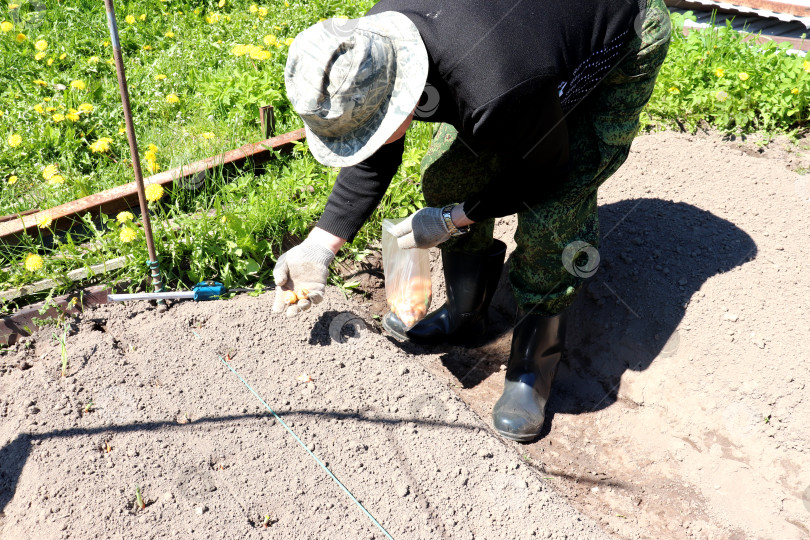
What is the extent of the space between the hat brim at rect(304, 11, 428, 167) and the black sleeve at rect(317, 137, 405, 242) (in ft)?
1.28

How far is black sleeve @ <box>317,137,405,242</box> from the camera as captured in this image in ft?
6.64

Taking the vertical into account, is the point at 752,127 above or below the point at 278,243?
above

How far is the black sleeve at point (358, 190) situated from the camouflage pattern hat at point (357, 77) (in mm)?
396

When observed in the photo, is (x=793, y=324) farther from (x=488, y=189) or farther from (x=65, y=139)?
(x=65, y=139)

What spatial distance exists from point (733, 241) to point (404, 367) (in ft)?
4.95

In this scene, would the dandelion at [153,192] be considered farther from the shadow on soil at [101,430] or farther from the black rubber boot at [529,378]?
the black rubber boot at [529,378]

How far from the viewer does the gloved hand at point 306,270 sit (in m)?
2.11

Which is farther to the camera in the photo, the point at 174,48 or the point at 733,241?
the point at 174,48

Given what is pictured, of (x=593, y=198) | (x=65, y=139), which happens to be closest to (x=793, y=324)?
(x=593, y=198)

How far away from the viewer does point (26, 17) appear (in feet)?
13.8

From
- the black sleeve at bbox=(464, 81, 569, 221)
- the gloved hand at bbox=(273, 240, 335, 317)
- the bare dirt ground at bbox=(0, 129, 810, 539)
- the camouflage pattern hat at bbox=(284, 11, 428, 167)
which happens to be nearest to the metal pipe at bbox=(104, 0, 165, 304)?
the bare dirt ground at bbox=(0, 129, 810, 539)

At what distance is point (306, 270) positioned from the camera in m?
2.12

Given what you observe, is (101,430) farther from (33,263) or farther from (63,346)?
(33,263)

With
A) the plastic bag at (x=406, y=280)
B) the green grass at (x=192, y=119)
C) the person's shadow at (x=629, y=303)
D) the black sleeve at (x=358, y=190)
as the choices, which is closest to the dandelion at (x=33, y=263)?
the green grass at (x=192, y=119)
